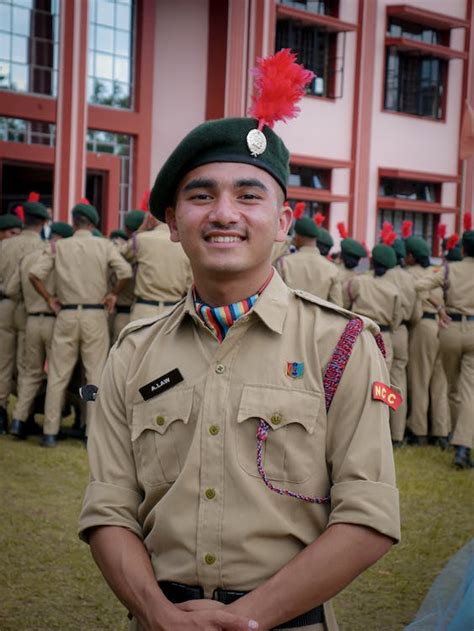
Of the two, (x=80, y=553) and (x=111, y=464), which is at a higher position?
(x=111, y=464)

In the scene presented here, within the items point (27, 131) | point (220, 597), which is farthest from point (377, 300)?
point (27, 131)

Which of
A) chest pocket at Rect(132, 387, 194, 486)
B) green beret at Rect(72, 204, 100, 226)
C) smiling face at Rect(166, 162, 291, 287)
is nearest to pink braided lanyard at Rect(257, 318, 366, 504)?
chest pocket at Rect(132, 387, 194, 486)

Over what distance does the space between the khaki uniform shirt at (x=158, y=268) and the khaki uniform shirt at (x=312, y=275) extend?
96 centimetres

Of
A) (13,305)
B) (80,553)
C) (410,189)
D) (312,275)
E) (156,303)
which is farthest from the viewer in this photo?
(410,189)

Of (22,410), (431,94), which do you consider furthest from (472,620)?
(431,94)

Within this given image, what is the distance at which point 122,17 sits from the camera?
51.1 feet

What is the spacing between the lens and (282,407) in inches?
79.7

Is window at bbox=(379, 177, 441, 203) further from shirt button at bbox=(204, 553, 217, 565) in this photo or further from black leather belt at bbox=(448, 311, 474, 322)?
shirt button at bbox=(204, 553, 217, 565)

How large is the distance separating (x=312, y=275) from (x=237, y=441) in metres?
6.74

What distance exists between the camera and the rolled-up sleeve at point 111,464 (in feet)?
6.88

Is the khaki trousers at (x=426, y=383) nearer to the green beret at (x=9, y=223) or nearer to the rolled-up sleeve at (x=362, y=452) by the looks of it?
the green beret at (x=9, y=223)

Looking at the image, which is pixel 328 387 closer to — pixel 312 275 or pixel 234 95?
pixel 312 275

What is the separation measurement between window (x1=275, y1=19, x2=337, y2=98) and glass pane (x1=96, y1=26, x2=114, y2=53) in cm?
356

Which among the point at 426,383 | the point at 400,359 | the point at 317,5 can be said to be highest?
the point at 317,5
